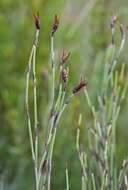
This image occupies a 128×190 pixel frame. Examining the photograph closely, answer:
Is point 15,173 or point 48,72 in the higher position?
point 48,72

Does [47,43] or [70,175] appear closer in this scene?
[70,175]

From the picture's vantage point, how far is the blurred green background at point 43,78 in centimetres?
148

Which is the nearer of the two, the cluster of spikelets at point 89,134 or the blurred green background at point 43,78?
the cluster of spikelets at point 89,134

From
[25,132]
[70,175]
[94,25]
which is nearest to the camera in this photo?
[70,175]

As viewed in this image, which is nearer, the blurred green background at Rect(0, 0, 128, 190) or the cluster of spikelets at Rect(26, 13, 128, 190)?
the cluster of spikelets at Rect(26, 13, 128, 190)

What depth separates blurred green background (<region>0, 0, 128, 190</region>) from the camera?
4.84ft

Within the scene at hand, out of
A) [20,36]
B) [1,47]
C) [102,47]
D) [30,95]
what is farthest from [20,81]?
[102,47]

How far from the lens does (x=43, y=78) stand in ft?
5.12

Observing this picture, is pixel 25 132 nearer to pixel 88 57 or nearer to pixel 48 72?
pixel 48 72

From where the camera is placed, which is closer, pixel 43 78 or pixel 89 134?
pixel 89 134

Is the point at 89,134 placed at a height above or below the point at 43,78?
below

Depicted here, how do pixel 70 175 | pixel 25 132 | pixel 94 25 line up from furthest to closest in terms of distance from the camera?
pixel 94 25 → pixel 25 132 → pixel 70 175

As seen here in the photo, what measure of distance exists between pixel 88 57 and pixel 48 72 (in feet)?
1.08

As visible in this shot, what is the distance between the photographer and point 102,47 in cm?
172
